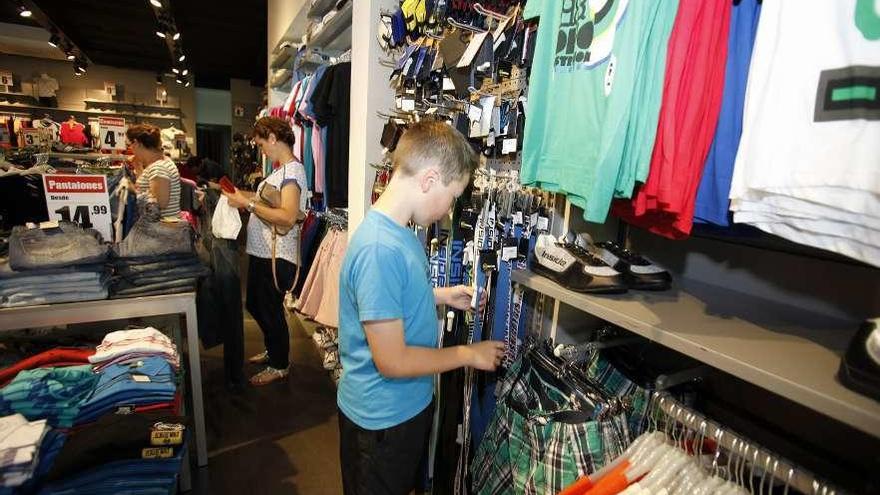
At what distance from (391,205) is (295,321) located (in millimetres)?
3591

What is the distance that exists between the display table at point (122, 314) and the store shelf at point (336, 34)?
2.27 meters

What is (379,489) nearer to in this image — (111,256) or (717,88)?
(717,88)

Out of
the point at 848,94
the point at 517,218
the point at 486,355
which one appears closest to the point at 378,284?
the point at 486,355

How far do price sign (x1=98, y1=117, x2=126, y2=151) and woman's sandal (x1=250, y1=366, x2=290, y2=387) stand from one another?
15.0 ft

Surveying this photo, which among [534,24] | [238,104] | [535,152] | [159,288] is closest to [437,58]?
[534,24]

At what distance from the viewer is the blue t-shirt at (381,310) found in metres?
1.12

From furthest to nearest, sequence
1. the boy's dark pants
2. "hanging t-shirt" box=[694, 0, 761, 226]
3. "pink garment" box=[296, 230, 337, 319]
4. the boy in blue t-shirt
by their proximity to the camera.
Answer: "pink garment" box=[296, 230, 337, 319] → the boy's dark pants → the boy in blue t-shirt → "hanging t-shirt" box=[694, 0, 761, 226]

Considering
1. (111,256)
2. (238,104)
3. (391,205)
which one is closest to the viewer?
(391,205)

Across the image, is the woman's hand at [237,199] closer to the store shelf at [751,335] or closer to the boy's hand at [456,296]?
the boy's hand at [456,296]

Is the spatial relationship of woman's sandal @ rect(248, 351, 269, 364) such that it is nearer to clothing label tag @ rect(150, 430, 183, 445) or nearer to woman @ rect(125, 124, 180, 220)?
woman @ rect(125, 124, 180, 220)

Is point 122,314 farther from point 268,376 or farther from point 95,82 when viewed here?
point 95,82

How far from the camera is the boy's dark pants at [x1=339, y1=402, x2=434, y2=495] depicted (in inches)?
52.8

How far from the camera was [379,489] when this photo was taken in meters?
1.36

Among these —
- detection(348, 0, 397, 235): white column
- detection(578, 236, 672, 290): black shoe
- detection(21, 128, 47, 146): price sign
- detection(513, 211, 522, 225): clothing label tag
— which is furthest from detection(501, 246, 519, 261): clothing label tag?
detection(21, 128, 47, 146): price sign
